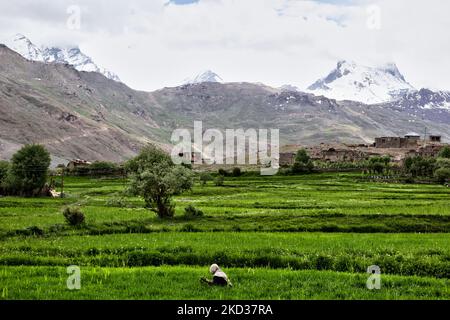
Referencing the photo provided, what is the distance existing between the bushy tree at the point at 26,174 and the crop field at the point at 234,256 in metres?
48.4

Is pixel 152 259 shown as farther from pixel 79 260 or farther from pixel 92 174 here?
pixel 92 174

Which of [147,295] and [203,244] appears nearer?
[147,295]

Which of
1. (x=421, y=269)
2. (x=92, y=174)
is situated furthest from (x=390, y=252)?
(x=92, y=174)

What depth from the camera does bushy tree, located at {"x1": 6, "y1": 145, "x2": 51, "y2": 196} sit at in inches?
3932

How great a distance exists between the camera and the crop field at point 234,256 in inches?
849

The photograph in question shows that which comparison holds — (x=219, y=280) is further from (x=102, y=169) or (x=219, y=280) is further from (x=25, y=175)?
(x=102, y=169)

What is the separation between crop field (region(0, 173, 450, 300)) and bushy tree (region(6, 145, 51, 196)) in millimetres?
48353

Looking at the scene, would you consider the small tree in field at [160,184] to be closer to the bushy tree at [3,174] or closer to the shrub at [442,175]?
the bushy tree at [3,174]

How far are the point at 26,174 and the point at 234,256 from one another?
80682 millimetres

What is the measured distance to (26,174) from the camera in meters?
101

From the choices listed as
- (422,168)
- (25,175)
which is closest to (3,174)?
(25,175)
